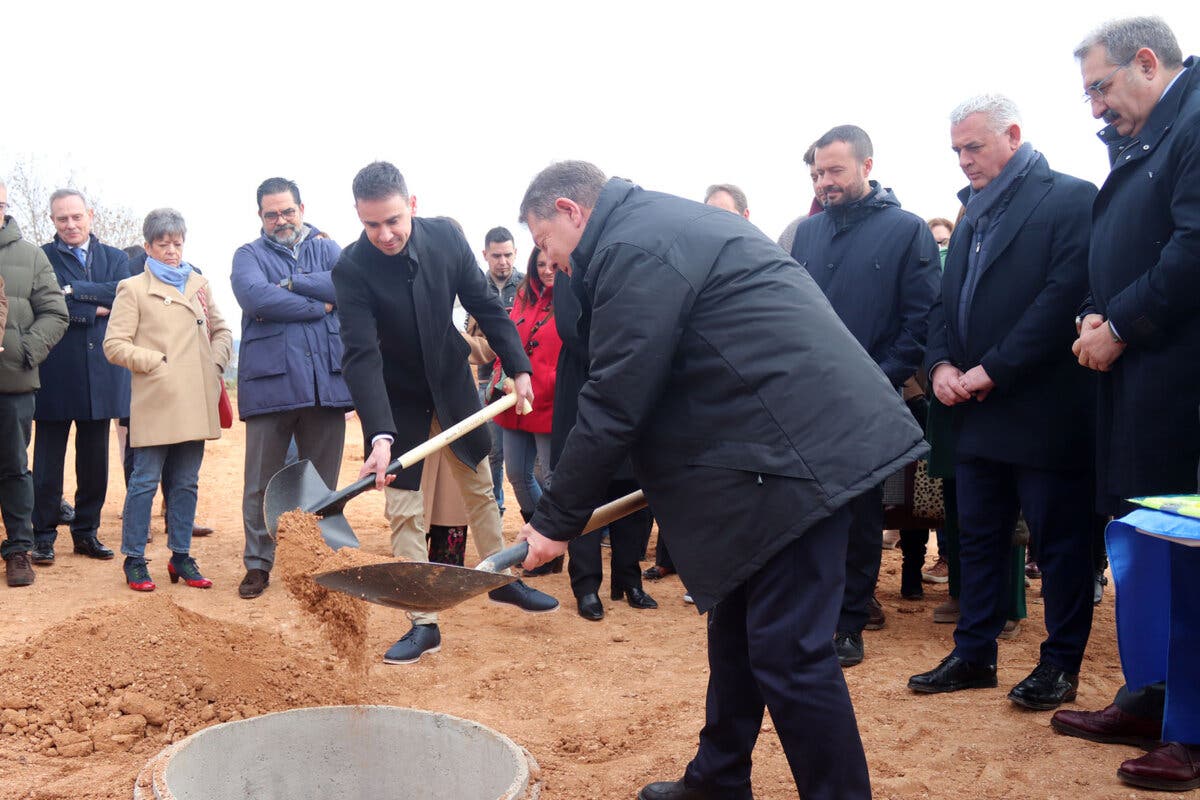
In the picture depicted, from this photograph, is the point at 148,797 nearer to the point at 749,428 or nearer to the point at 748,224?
the point at 749,428

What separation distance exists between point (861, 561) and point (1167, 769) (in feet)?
5.34

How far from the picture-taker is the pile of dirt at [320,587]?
3.64m

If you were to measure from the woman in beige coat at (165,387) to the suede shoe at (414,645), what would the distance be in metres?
1.70

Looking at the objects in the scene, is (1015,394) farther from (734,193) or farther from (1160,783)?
(734,193)

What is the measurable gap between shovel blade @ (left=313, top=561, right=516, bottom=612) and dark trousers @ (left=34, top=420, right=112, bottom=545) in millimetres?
3880

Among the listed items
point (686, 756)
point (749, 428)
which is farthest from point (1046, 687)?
point (749, 428)

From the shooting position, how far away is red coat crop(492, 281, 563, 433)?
5824mm

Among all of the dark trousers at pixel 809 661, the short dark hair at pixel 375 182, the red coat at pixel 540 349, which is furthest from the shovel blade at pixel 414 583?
the red coat at pixel 540 349

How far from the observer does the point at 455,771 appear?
11.4 feet

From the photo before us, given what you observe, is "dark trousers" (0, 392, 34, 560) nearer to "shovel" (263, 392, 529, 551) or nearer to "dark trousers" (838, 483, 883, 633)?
"shovel" (263, 392, 529, 551)

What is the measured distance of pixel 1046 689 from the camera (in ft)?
12.2

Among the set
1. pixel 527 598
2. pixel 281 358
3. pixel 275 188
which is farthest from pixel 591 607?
pixel 275 188

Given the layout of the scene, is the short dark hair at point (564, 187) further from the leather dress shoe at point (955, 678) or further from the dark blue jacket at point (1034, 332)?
the leather dress shoe at point (955, 678)

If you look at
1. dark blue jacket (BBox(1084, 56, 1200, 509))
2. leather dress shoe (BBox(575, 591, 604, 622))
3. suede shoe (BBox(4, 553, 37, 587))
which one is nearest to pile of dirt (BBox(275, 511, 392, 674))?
leather dress shoe (BBox(575, 591, 604, 622))
